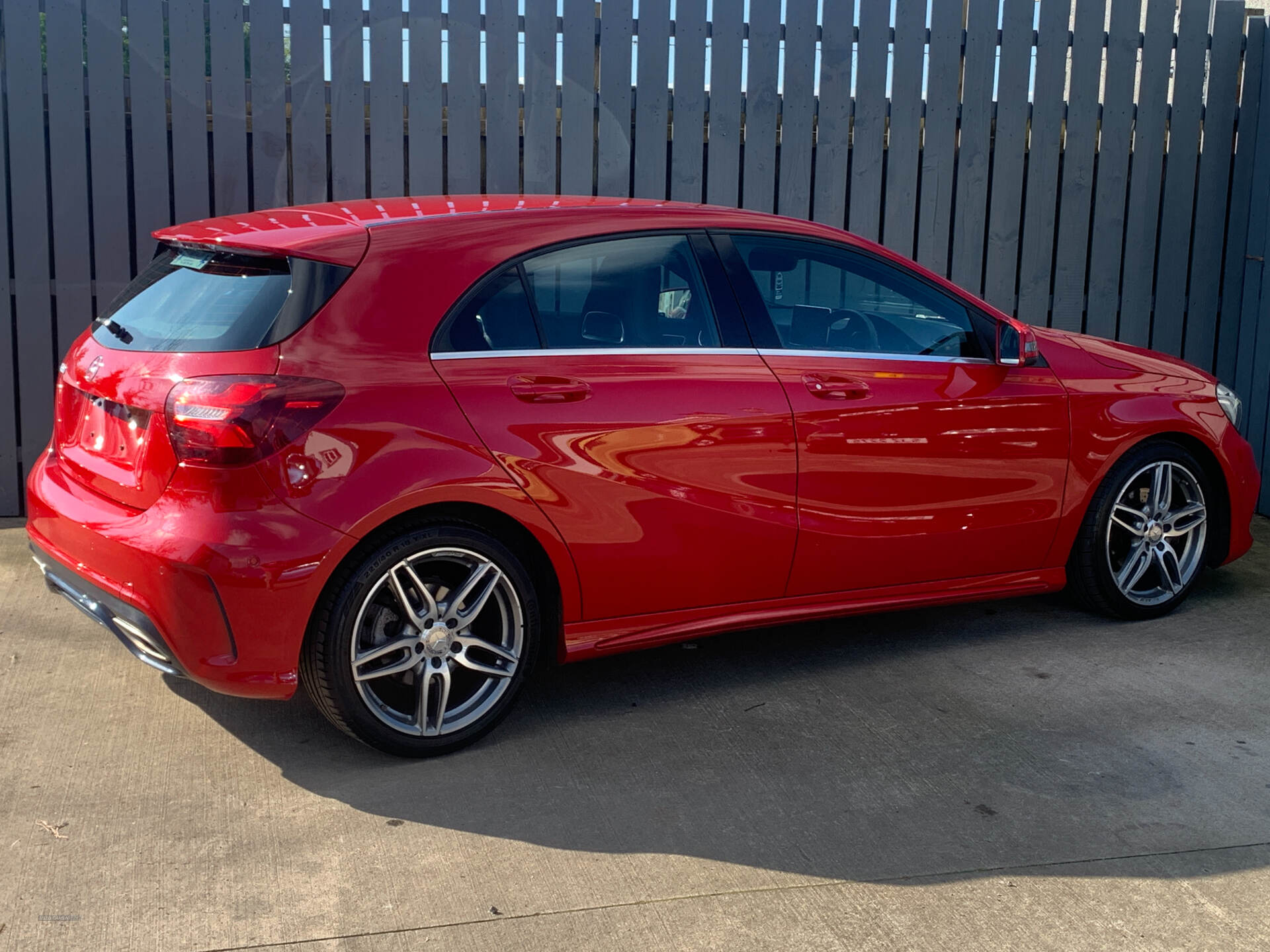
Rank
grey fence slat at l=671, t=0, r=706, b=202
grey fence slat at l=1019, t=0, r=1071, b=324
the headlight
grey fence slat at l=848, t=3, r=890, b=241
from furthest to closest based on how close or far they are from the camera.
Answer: grey fence slat at l=1019, t=0, r=1071, b=324 → grey fence slat at l=848, t=3, r=890, b=241 → grey fence slat at l=671, t=0, r=706, b=202 → the headlight

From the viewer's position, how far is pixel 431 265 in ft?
12.2

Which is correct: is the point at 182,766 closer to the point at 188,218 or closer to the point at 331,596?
the point at 331,596

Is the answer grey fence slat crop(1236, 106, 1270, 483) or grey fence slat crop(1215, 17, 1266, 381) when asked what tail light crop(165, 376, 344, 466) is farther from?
grey fence slat crop(1215, 17, 1266, 381)

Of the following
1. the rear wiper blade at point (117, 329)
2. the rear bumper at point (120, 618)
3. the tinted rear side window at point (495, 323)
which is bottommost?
the rear bumper at point (120, 618)

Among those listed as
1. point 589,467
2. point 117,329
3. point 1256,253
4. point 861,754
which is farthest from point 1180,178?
point 117,329

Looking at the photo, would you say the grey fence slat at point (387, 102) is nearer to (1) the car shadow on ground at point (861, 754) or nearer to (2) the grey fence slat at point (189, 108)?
(2) the grey fence slat at point (189, 108)

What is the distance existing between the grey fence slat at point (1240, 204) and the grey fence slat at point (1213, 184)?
0.05m

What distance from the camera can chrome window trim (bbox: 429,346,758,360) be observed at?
3.73 metres

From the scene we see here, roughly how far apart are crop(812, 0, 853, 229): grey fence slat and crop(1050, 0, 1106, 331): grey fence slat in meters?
0.98

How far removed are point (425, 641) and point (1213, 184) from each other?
591 cm

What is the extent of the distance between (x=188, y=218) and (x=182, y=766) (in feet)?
11.6

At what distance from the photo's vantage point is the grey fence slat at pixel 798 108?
683cm

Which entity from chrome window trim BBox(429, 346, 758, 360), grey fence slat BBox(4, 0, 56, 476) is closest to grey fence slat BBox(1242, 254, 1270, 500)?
chrome window trim BBox(429, 346, 758, 360)

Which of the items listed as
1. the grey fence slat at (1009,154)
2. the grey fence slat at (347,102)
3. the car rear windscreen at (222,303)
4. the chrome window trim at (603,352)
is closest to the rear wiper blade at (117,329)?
the car rear windscreen at (222,303)
